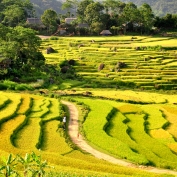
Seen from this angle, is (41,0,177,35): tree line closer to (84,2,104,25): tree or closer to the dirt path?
(84,2,104,25): tree

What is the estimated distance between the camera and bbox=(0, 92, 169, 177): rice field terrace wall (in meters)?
12.5

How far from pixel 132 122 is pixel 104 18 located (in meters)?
41.4

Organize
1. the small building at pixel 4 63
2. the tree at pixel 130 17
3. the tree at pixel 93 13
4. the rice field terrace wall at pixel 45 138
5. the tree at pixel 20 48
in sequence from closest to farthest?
the rice field terrace wall at pixel 45 138 → the small building at pixel 4 63 → the tree at pixel 20 48 → the tree at pixel 130 17 → the tree at pixel 93 13

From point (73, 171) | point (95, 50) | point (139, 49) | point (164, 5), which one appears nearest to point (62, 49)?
point (95, 50)

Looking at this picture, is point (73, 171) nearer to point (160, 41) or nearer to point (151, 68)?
point (151, 68)

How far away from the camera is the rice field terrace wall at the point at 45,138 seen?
12454mm

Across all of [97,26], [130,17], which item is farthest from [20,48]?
[130,17]

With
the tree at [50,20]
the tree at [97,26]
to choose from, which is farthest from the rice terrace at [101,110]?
the tree at [50,20]

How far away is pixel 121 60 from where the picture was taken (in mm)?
40594

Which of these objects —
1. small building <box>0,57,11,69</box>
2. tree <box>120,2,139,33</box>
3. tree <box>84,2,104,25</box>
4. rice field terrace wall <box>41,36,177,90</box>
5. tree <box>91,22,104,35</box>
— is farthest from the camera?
tree <box>84,2,104,25</box>

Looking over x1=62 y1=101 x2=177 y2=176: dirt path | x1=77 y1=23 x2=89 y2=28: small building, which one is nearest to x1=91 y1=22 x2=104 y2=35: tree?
x1=77 y1=23 x2=89 y2=28: small building

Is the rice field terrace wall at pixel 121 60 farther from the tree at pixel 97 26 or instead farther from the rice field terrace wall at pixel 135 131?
the rice field terrace wall at pixel 135 131

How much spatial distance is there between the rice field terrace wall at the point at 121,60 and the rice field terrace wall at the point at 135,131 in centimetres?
759

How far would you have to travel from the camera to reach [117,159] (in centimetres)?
1574
